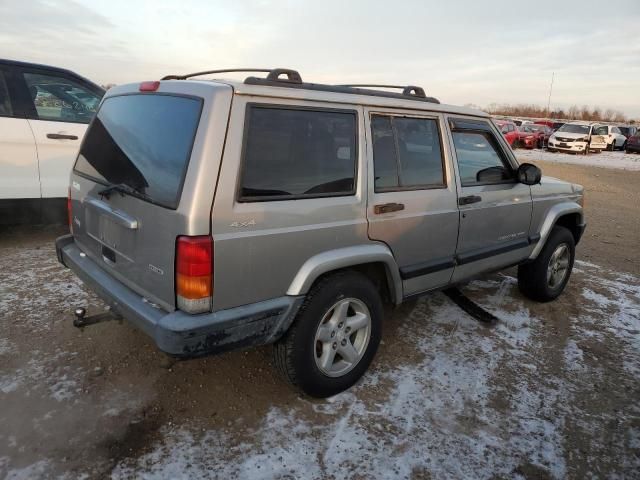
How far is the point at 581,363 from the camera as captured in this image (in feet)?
11.4

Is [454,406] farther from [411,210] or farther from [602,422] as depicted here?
[411,210]

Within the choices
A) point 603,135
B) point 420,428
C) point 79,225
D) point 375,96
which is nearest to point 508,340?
point 420,428

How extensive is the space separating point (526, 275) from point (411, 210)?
2.05m

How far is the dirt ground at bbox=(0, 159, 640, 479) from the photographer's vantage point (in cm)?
236

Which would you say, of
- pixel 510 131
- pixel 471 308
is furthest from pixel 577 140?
pixel 471 308

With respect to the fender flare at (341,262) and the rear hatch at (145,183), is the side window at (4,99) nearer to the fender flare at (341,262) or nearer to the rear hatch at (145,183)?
the rear hatch at (145,183)

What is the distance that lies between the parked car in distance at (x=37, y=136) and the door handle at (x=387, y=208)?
3.80m

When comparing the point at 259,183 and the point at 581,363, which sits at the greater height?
the point at 259,183

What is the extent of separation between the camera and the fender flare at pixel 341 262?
250cm

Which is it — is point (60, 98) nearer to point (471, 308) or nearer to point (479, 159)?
point (479, 159)

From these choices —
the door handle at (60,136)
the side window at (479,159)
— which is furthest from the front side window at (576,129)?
the door handle at (60,136)

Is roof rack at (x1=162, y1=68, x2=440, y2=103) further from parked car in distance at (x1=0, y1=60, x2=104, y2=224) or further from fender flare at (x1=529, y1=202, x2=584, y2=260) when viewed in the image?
parked car in distance at (x1=0, y1=60, x2=104, y2=224)

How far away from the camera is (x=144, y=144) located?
250 centimetres

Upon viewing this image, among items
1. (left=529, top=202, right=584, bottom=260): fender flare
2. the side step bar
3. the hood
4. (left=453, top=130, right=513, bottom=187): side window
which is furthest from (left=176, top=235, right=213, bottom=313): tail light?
the hood
